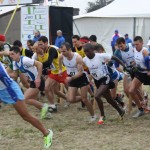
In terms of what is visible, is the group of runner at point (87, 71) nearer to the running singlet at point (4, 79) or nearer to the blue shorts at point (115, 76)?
the blue shorts at point (115, 76)

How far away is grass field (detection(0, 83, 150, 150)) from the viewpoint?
6445 mm

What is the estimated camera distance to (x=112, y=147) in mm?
6293

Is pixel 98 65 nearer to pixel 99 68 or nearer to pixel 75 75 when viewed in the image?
pixel 99 68

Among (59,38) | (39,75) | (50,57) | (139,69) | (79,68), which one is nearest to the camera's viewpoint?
(39,75)

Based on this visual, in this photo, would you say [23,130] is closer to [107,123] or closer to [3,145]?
[3,145]

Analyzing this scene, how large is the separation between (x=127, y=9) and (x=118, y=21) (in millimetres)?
924

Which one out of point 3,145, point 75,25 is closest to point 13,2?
point 75,25

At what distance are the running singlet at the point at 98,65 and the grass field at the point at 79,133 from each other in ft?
3.31

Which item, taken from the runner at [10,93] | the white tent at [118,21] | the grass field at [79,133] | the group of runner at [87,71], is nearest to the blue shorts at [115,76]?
the group of runner at [87,71]

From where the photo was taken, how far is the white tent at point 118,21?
23781mm

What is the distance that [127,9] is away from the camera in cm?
2436

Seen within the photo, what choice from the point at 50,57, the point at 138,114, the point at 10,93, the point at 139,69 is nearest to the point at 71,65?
the point at 50,57

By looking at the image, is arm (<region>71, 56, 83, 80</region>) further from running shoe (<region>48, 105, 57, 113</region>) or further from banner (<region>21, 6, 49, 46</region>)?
banner (<region>21, 6, 49, 46</region>)

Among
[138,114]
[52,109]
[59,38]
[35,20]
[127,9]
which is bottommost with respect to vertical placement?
[52,109]
